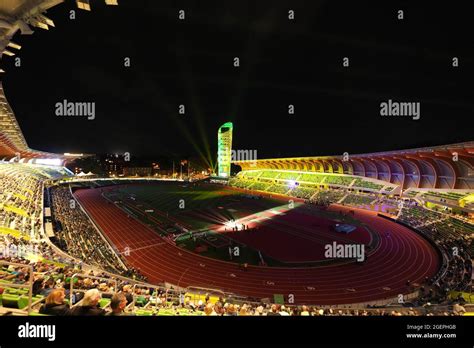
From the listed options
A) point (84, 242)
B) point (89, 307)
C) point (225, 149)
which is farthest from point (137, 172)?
point (89, 307)

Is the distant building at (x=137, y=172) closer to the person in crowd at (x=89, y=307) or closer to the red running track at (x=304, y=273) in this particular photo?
the red running track at (x=304, y=273)

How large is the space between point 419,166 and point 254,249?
2590 centimetres

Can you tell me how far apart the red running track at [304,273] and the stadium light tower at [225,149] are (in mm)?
63244

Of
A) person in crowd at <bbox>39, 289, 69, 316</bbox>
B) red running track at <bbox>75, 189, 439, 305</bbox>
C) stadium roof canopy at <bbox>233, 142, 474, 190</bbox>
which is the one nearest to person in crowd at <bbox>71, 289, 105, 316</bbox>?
person in crowd at <bbox>39, 289, 69, 316</bbox>

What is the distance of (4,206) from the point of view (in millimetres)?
16047

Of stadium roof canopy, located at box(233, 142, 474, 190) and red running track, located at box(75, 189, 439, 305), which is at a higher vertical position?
stadium roof canopy, located at box(233, 142, 474, 190)

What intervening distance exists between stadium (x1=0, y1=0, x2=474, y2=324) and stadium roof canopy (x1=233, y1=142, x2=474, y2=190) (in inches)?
6.2

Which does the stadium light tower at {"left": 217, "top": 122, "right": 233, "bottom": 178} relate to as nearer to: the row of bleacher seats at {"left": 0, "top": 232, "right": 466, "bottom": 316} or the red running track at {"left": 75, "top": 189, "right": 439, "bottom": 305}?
the red running track at {"left": 75, "top": 189, "right": 439, "bottom": 305}

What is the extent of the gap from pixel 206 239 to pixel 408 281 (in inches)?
574

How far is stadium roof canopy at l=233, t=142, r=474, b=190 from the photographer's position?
24125mm

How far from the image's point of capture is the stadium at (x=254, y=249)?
6.88 metres

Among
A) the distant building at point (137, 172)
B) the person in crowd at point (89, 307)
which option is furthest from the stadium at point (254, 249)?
the distant building at point (137, 172)

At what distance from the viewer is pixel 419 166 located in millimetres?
29953

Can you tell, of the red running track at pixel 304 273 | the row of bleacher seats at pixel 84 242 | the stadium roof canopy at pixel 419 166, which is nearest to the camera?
the red running track at pixel 304 273
